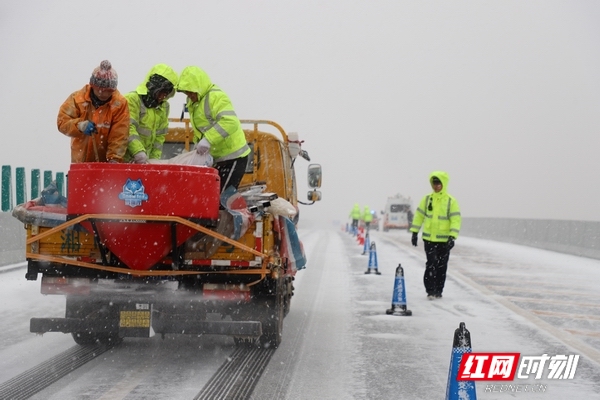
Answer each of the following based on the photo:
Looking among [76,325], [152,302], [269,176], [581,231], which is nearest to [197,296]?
[152,302]

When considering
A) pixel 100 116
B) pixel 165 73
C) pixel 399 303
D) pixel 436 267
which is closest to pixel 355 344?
pixel 399 303

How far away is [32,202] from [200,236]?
162 cm

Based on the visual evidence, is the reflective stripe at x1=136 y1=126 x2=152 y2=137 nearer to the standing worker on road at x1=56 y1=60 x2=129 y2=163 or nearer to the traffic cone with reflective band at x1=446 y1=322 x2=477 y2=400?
the standing worker on road at x1=56 y1=60 x2=129 y2=163

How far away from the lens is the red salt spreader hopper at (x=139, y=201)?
7410mm

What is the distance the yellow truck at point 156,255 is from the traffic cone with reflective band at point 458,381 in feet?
9.03

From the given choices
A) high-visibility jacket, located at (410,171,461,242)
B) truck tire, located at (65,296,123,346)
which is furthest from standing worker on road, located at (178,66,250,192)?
high-visibility jacket, located at (410,171,461,242)

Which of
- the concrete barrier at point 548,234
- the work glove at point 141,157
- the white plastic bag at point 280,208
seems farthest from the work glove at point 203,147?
the concrete barrier at point 548,234

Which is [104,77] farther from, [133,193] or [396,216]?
[396,216]

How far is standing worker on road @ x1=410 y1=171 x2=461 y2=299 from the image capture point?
1463cm

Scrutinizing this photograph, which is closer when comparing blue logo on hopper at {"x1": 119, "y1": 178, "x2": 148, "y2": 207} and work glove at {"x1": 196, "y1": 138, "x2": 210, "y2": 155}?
blue logo on hopper at {"x1": 119, "y1": 178, "x2": 148, "y2": 207}

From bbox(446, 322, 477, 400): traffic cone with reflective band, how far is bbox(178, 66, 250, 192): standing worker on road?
365cm

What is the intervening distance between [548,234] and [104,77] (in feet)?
91.6

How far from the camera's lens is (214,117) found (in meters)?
8.68

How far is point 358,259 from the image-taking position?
2541 centimetres
